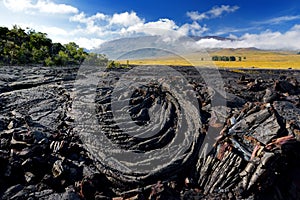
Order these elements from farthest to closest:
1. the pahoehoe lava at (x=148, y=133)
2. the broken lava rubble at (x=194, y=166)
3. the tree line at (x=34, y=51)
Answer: the tree line at (x=34, y=51) → the pahoehoe lava at (x=148, y=133) → the broken lava rubble at (x=194, y=166)

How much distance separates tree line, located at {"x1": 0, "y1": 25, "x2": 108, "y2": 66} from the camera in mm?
37719

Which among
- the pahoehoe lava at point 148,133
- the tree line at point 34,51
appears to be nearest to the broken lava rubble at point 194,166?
the pahoehoe lava at point 148,133

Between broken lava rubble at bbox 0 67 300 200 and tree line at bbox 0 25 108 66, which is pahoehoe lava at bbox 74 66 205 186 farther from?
tree line at bbox 0 25 108 66

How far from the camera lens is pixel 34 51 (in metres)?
42.2

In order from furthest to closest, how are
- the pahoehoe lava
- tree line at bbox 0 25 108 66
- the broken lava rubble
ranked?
tree line at bbox 0 25 108 66, the pahoehoe lava, the broken lava rubble

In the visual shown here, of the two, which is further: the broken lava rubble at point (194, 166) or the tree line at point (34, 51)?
the tree line at point (34, 51)

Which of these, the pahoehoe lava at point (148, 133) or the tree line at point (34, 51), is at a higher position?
the tree line at point (34, 51)

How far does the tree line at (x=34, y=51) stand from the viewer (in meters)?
37.7

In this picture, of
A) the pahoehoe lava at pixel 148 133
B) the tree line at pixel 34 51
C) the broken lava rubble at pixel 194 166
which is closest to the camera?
the broken lava rubble at pixel 194 166

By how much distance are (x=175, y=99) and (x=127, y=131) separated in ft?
8.68

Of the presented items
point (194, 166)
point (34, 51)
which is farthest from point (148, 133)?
point (34, 51)

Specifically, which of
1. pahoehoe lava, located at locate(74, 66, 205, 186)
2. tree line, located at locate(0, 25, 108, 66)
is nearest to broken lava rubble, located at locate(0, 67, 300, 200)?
pahoehoe lava, located at locate(74, 66, 205, 186)

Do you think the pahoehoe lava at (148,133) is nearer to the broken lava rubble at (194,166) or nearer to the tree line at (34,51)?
the broken lava rubble at (194,166)

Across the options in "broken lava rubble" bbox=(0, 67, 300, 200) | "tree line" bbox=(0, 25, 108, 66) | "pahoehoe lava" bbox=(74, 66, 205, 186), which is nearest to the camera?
"broken lava rubble" bbox=(0, 67, 300, 200)
